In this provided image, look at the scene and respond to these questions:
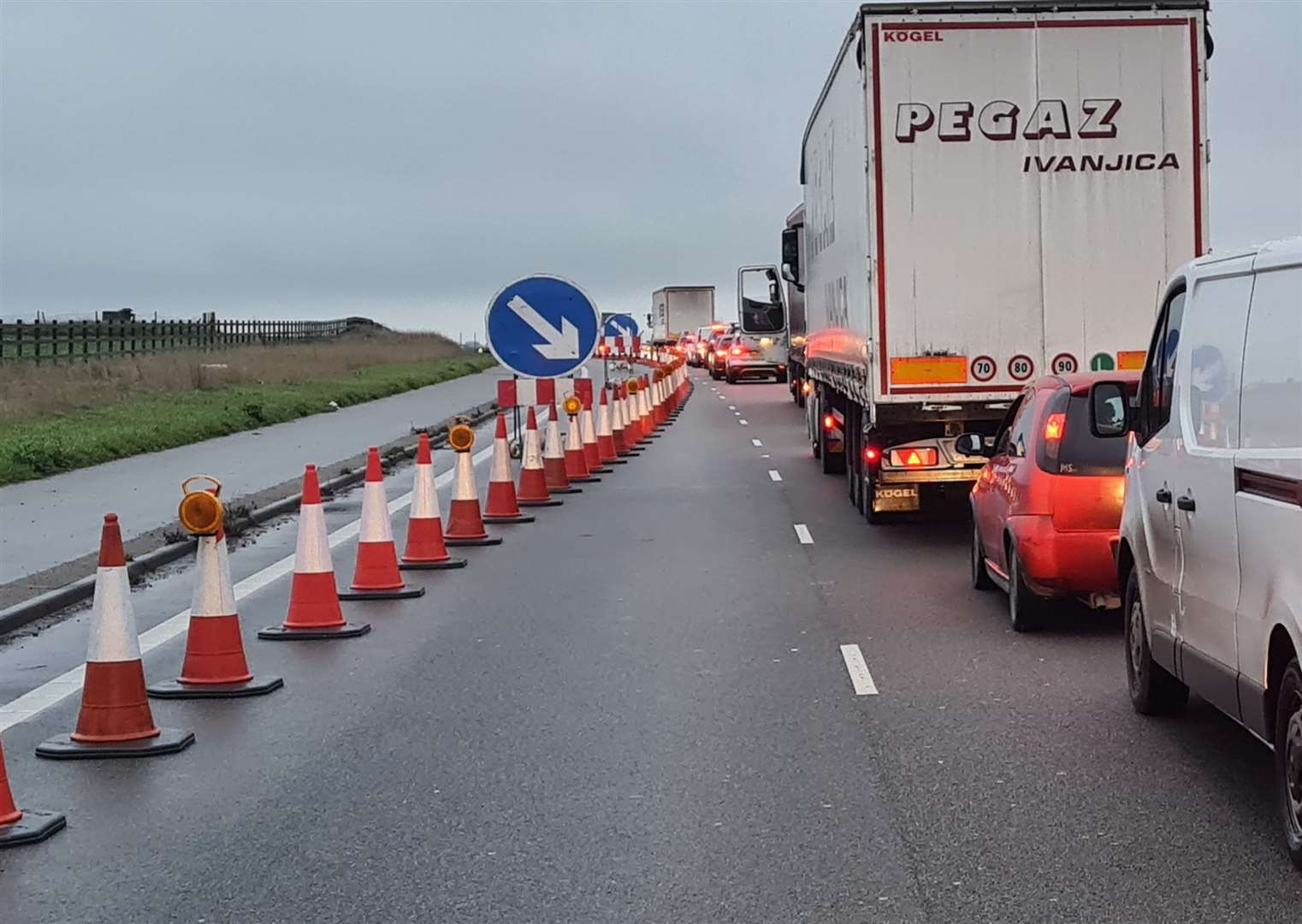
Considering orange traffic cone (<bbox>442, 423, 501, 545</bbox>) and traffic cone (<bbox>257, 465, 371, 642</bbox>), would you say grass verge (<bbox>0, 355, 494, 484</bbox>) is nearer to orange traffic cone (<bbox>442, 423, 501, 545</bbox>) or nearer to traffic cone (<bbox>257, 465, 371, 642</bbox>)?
orange traffic cone (<bbox>442, 423, 501, 545</bbox>)

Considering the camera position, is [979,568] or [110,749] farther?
[979,568]

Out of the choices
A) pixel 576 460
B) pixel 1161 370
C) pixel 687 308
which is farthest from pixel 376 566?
pixel 687 308

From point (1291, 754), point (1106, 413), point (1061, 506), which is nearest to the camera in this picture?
point (1291, 754)

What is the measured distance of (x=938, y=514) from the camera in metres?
20.4

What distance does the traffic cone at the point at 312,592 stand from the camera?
1260 centimetres

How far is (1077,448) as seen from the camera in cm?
1238

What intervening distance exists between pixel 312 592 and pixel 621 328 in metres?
46.9

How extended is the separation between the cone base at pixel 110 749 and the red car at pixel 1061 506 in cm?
523

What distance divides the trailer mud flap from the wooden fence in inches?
1430

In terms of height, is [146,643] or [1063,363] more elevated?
[1063,363]

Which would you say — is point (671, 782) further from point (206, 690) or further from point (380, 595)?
point (380, 595)

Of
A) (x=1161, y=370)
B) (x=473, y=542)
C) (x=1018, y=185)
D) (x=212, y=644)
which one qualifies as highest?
(x=1018, y=185)

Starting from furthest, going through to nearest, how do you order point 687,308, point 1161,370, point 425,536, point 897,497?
point 687,308, point 897,497, point 425,536, point 1161,370

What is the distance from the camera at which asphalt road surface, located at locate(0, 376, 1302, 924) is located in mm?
6688
